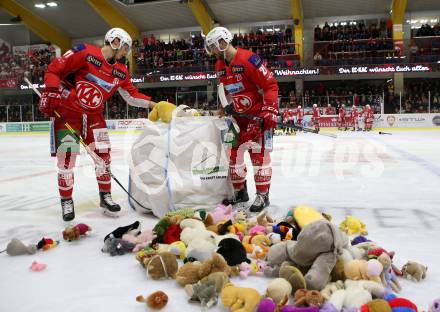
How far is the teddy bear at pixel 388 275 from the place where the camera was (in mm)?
1805

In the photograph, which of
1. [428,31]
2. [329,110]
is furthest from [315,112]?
[428,31]

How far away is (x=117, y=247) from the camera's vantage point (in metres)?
2.35

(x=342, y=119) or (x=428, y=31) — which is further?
(x=428, y=31)

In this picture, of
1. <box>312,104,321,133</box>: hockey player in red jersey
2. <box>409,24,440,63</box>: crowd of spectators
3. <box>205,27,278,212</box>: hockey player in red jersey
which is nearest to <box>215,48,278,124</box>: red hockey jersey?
<box>205,27,278,212</box>: hockey player in red jersey

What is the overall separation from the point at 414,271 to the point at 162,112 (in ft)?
7.19

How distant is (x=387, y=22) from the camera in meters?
21.1

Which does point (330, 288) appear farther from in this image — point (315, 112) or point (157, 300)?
point (315, 112)

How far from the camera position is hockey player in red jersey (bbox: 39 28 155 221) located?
321 centimetres

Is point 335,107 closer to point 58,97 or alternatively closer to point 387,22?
point 387,22

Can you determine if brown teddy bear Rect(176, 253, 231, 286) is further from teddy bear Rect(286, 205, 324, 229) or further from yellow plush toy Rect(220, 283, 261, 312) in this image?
Answer: teddy bear Rect(286, 205, 324, 229)

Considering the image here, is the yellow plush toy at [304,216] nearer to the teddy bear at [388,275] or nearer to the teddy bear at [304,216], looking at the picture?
the teddy bear at [304,216]

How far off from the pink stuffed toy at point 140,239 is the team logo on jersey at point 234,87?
1.56 meters

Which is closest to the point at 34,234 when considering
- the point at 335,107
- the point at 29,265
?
the point at 29,265

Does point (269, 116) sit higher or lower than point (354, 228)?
higher
